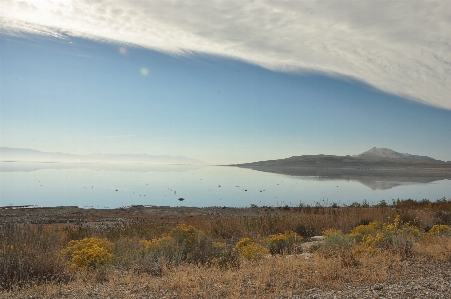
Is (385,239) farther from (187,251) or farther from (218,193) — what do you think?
(218,193)

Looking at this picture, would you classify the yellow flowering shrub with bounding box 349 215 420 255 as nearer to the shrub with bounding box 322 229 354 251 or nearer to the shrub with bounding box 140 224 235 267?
the shrub with bounding box 322 229 354 251

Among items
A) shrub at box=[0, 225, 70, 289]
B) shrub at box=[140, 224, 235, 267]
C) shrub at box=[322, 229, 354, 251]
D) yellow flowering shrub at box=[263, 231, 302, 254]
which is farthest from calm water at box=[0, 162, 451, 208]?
shrub at box=[0, 225, 70, 289]

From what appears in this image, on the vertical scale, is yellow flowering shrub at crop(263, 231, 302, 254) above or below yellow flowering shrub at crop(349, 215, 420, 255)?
below

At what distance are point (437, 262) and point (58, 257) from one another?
830 cm

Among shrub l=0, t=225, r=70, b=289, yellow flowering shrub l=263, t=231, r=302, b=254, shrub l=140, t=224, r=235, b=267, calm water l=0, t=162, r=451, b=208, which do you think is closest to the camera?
shrub l=0, t=225, r=70, b=289

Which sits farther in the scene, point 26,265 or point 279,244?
point 279,244

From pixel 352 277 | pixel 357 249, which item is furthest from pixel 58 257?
pixel 357 249

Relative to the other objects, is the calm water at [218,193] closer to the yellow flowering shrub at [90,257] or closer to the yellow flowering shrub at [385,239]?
the yellow flowering shrub at [385,239]

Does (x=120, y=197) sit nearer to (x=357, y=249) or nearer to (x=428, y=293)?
(x=357, y=249)

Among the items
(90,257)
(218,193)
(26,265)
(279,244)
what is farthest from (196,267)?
(218,193)

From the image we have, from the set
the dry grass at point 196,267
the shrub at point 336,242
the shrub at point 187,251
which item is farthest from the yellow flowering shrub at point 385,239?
the shrub at point 187,251

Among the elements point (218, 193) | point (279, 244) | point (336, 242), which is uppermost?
point (336, 242)

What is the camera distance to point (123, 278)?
7414 millimetres

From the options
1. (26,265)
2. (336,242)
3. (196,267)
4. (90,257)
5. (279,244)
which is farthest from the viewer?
(279,244)
